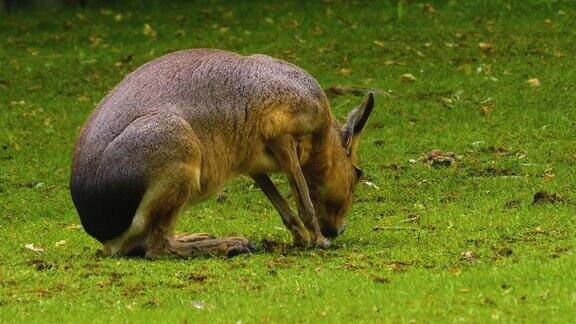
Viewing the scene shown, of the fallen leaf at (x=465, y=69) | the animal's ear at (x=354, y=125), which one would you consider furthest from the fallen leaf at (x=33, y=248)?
the fallen leaf at (x=465, y=69)

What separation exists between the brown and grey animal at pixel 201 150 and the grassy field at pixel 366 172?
0.31 metres

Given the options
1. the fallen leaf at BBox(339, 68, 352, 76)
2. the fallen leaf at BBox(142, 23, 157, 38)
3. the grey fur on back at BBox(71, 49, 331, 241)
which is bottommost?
the fallen leaf at BBox(142, 23, 157, 38)

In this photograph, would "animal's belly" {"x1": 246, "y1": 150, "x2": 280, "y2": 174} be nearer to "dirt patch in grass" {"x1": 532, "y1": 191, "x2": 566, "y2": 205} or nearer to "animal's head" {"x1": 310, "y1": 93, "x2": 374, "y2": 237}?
"animal's head" {"x1": 310, "y1": 93, "x2": 374, "y2": 237}

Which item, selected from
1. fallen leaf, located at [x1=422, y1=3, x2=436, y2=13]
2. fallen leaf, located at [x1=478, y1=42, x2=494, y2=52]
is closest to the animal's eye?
fallen leaf, located at [x1=478, y1=42, x2=494, y2=52]

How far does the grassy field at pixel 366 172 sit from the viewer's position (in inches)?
314

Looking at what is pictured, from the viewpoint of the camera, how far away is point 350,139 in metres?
10.9

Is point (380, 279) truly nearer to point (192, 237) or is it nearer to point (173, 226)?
point (173, 226)

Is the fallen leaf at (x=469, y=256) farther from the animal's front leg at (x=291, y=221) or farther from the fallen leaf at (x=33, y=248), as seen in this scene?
the fallen leaf at (x=33, y=248)

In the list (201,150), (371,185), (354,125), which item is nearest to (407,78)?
(371,185)

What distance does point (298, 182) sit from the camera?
10.2 meters

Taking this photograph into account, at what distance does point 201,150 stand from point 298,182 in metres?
0.91

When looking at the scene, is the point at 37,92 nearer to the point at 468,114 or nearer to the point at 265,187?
the point at 468,114

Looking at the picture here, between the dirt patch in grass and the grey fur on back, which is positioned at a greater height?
the grey fur on back

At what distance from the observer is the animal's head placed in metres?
10.7
